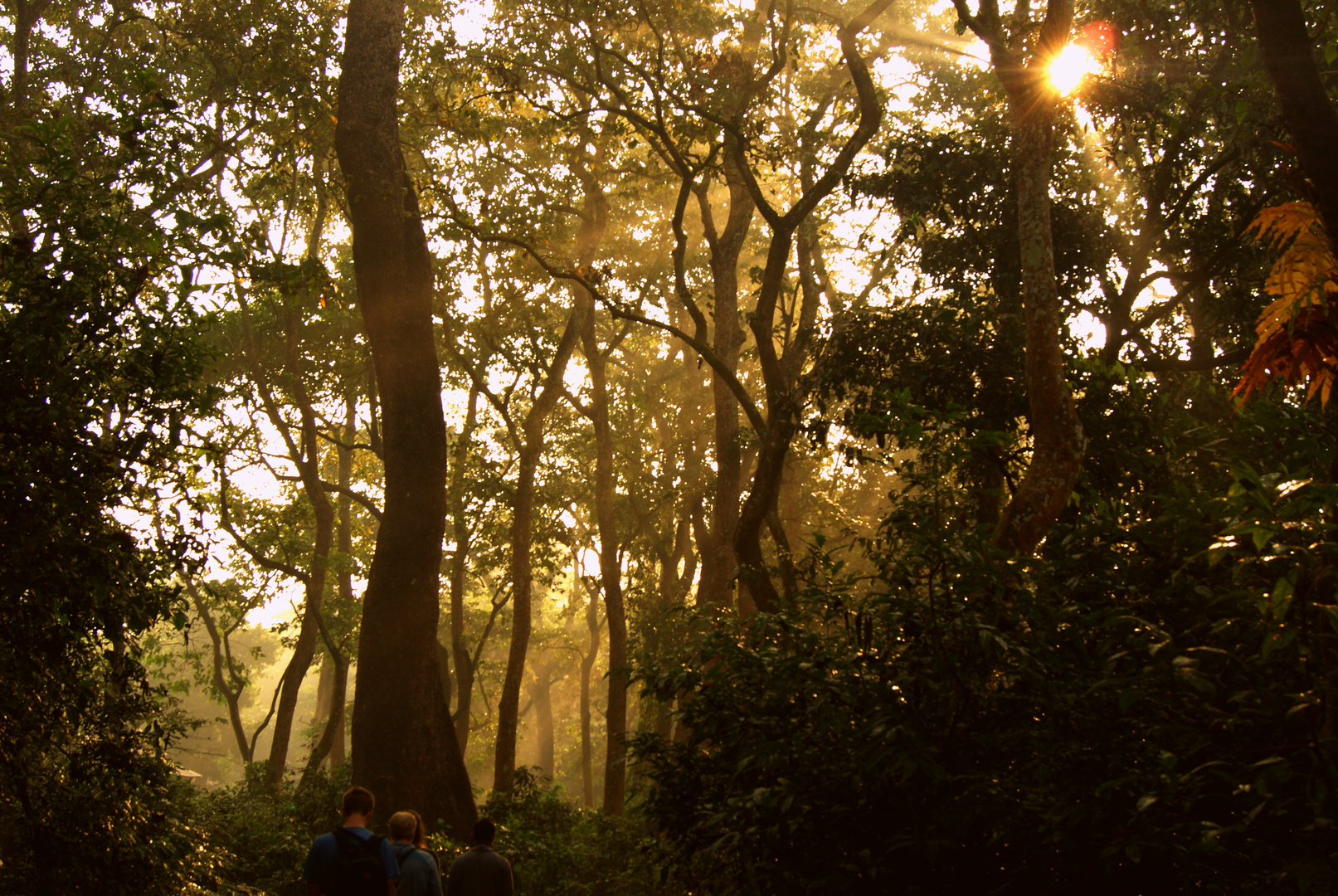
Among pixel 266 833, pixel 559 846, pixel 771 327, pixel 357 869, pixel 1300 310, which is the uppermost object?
pixel 771 327

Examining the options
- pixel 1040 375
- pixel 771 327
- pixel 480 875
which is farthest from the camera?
pixel 771 327

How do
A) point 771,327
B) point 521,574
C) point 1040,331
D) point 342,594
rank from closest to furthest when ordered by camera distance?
1. point 1040,331
2. point 771,327
3. point 521,574
4. point 342,594

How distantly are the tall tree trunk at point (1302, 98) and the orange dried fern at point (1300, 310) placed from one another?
0.28 meters

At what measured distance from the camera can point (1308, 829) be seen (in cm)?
272

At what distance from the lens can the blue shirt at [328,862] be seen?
4855mm

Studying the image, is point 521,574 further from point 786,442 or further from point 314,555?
point 786,442

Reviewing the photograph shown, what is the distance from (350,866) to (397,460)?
4.59 metres

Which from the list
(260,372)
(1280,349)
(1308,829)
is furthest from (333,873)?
(260,372)

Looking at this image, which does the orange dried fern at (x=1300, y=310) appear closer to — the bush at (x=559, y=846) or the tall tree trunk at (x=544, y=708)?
the bush at (x=559, y=846)

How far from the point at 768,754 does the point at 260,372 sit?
18.5 metres

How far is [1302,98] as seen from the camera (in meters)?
3.73

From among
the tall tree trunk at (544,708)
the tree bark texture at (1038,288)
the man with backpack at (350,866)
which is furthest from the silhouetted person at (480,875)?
the tall tree trunk at (544,708)

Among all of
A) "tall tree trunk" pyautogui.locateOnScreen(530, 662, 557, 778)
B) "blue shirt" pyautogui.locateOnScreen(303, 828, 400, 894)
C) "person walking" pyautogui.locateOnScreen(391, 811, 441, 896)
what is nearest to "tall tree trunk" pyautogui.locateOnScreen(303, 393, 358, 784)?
"person walking" pyautogui.locateOnScreen(391, 811, 441, 896)

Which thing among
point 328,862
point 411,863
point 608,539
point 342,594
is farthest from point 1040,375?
point 342,594
